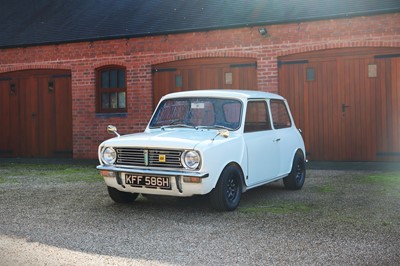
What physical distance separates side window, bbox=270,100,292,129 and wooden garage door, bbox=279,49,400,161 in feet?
15.9

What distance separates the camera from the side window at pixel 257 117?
7277 millimetres

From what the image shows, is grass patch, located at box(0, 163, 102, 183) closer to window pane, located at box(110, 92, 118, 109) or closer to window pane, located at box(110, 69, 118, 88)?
window pane, located at box(110, 92, 118, 109)

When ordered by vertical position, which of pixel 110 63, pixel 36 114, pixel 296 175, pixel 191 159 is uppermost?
pixel 110 63

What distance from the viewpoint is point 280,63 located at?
13.5 m

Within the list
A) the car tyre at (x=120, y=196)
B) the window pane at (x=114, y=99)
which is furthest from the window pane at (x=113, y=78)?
the car tyre at (x=120, y=196)

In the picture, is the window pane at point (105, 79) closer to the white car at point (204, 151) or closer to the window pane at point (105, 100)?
the window pane at point (105, 100)

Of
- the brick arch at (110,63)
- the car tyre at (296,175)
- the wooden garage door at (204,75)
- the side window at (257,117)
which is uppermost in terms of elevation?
the brick arch at (110,63)

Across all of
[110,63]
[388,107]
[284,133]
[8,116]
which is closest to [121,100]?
[110,63]

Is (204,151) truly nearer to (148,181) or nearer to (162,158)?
(162,158)

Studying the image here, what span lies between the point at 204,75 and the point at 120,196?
306 inches

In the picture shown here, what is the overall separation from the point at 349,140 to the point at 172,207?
23.5 ft

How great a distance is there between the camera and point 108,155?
6.83m

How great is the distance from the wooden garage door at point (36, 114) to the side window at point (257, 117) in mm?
9691

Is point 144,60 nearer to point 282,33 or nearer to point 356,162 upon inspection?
point 282,33
